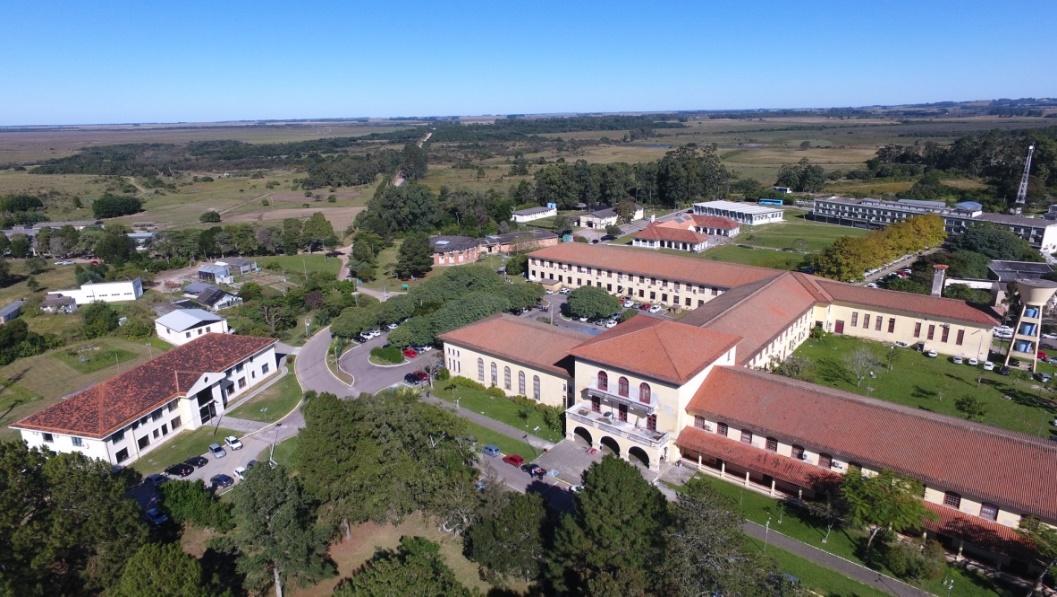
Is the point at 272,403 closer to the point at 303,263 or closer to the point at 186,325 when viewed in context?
the point at 186,325

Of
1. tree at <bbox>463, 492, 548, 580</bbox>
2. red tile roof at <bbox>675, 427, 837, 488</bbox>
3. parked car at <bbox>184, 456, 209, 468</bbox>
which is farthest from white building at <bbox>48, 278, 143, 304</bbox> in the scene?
red tile roof at <bbox>675, 427, 837, 488</bbox>

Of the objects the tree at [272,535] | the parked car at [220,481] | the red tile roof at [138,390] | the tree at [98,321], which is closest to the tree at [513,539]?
the tree at [272,535]

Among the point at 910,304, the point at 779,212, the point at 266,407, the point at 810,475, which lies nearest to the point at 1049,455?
the point at 810,475

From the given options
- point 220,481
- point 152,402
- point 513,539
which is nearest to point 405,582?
point 513,539

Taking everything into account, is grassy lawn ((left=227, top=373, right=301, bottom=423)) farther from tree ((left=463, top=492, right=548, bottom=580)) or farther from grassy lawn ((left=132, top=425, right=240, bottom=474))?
tree ((left=463, top=492, right=548, bottom=580))

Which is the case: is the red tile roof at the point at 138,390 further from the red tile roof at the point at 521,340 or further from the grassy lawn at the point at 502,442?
the grassy lawn at the point at 502,442
